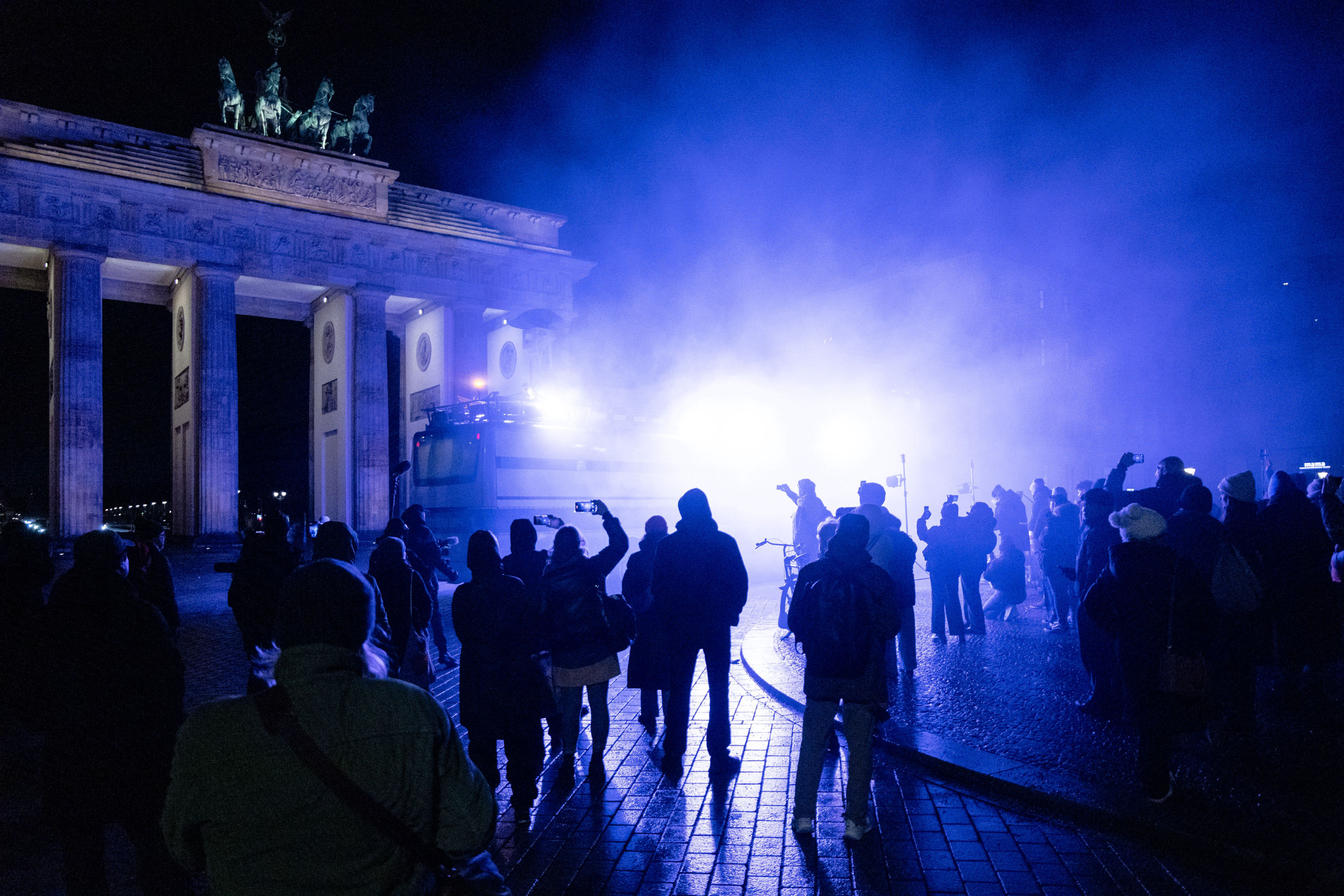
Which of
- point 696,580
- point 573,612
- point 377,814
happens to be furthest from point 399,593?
point 377,814

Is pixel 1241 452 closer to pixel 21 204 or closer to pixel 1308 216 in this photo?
pixel 1308 216

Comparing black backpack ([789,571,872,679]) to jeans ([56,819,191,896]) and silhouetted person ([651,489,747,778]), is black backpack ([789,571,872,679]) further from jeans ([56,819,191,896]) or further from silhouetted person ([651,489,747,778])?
jeans ([56,819,191,896])

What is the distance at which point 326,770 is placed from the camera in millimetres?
1545

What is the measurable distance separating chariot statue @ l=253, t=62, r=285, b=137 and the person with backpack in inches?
1186

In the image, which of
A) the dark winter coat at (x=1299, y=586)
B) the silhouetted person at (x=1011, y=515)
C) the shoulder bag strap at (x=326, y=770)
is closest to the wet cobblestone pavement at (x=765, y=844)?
the shoulder bag strap at (x=326, y=770)

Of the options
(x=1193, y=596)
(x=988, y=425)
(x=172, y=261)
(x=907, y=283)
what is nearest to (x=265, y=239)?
(x=172, y=261)

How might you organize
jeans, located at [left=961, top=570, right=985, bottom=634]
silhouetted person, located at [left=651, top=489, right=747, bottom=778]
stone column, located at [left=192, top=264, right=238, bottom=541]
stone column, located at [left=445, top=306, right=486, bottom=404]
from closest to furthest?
silhouetted person, located at [left=651, top=489, right=747, bottom=778] → jeans, located at [left=961, top=570, right=985, bottom=634] → stone column, located at [left=192, top=264, right=238, bottom=541] → stone column, located at [left=445, top=306, right=486, bottom=404]

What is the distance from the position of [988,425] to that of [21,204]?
104 feet

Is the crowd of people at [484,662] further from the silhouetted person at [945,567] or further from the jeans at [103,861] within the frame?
the silhouetted person at [945,567]

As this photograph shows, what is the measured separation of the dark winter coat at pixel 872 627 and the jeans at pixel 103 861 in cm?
286

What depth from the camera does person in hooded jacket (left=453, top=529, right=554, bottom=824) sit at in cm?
441

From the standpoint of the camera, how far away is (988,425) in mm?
28844

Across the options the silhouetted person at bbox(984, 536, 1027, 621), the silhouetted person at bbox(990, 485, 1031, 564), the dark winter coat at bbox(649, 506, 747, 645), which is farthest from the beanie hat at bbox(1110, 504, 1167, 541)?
the silhouetted person at bbox(990, 485, 1031, 564)

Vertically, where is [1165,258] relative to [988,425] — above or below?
above
